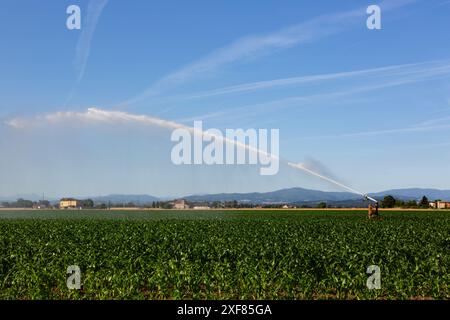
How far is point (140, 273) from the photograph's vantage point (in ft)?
65.0

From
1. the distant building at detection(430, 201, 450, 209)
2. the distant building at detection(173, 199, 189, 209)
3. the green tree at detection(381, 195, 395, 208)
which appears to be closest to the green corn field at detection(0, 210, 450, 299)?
the green tree at detection(381, 195, 395, 208)

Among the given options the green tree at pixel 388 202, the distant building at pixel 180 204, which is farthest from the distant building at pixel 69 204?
the green tree at pixel 388 202

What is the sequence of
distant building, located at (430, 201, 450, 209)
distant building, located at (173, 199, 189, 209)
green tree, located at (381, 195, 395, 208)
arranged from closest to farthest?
green tree, located at (381, 195, 395, 208) < distant building, located at (430, 201, 450, 209) < distant building, located at (173, 199, 189, 209)

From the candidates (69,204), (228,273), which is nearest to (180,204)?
(69,204)

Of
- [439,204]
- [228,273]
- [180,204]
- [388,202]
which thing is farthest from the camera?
[180,204]

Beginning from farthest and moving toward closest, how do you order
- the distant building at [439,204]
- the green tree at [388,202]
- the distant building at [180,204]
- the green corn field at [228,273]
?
the distant building at [180,204] → the distant building at [439,204] → the green tree at [388,202] → the green corn field at [228,273]

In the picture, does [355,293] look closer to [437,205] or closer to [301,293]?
[301,293]

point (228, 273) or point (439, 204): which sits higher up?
point (228, 273)

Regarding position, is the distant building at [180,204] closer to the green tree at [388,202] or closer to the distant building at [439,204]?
the green tree at [388,202]

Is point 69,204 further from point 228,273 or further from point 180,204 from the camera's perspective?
point 228,273

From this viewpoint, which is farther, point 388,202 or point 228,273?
point 388,202

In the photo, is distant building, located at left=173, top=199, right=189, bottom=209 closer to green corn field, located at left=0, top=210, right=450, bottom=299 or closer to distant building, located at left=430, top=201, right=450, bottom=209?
distant building, located at left=430, top=201, right=450, bottom=209

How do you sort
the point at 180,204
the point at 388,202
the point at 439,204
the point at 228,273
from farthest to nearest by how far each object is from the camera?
the point at 180,204
the point at 439,204
the point at 388,202
the point at 228,273

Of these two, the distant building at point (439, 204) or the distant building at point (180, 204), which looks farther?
the distant building at point (180, 204)
